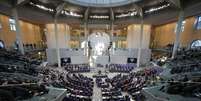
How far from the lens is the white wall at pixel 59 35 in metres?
38.8

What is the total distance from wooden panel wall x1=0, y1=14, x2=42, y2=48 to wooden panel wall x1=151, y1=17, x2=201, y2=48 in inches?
1118

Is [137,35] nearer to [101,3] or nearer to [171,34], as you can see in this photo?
[171,34]

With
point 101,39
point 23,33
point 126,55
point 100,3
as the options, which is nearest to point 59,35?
point 23,33

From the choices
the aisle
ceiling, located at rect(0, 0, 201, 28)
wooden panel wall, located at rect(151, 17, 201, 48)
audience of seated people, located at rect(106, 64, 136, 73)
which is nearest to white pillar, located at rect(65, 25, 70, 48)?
ceiling, located at rect(0, 0, 201, 28)

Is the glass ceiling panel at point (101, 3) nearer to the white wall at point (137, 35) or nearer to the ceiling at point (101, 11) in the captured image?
the ceiling at point (101, 11)

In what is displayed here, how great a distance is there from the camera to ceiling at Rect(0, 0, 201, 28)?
25281mm

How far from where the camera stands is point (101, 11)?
3925 centimetres

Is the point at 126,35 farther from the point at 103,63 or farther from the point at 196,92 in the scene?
the point at 196,92

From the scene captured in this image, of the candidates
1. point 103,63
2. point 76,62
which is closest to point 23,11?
point 76,62

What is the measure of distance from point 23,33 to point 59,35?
307 inches

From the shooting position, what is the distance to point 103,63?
126 ft

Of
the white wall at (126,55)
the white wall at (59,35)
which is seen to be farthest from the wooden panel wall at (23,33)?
the white wall at (126,55)

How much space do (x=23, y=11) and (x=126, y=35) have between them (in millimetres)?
26262

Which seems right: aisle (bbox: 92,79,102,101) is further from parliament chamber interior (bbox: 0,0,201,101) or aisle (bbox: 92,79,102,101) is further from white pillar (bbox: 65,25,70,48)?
white pillar (bbox: 65,25,70,48)
